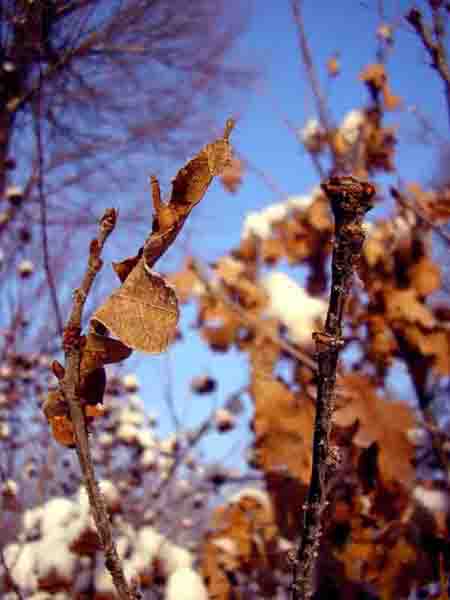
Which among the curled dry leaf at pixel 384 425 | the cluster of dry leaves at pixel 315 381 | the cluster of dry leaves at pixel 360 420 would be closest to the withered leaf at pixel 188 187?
the cluster of dry leaves at pixel 315 381

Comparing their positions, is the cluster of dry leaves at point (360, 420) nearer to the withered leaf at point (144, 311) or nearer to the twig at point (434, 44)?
the twig at point (434, 44)

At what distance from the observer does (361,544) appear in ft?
3.98

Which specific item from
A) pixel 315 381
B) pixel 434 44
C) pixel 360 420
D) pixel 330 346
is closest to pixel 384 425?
pixel 360 420

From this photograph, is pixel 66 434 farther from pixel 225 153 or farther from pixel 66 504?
pixel 66 504

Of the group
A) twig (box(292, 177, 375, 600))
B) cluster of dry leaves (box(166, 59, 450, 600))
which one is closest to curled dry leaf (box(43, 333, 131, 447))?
twig (box(292, 177, 375, 600))

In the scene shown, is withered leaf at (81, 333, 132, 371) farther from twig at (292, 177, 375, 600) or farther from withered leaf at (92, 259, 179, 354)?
twig at (292, 177, 375, 600)

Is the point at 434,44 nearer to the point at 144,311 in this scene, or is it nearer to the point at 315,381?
the point at 315,381

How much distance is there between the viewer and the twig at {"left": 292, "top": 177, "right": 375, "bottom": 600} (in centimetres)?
35

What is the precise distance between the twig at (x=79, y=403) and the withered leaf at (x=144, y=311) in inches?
A: 1.0

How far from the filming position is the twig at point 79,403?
1.24ft

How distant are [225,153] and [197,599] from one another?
965mm

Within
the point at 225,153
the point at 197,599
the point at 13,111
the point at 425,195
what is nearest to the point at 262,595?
the point at 197,599

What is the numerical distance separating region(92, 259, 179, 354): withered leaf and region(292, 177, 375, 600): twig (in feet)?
0.33

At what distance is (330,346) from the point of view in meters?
0.36
